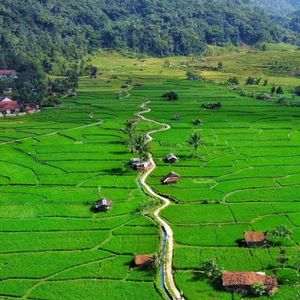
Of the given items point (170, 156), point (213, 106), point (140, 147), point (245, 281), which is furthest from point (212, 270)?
point (213, 106)

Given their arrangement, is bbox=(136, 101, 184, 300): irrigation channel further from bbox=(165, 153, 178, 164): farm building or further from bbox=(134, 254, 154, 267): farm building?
bbox=(165, 153, 178, 164): farm building

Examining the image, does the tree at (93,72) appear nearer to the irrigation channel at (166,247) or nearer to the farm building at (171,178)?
the irrigation channel at (166,247)

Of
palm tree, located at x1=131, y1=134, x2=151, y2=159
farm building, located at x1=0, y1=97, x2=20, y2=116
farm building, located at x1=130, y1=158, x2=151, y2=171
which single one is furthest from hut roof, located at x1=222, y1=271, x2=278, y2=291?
farm building, located at x1=0, y1=97, x2=20, y2=116

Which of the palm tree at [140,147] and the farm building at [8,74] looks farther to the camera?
the farm building at [8,74]

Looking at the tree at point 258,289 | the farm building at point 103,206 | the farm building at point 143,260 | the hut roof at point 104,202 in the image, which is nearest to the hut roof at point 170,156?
the hut roof at point 104,202

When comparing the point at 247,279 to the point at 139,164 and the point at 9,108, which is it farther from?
the point at 9,108

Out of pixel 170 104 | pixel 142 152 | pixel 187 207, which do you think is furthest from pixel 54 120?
pixel 187 207
